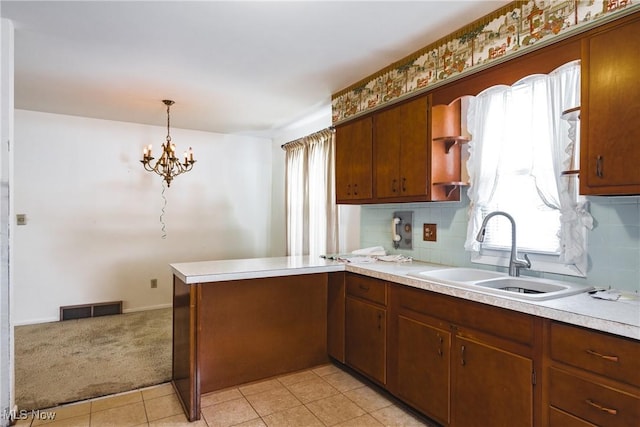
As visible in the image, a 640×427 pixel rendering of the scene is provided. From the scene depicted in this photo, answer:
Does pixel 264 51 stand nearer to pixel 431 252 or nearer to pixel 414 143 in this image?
pixel 414 143

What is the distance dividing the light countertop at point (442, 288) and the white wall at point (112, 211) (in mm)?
2475

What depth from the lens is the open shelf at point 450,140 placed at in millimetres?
2443

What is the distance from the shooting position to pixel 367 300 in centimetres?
260

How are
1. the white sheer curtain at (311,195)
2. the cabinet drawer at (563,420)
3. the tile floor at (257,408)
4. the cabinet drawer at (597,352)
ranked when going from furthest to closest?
the white sheer curtain at (311,195), the tile floor at (257,408), the cabinet drawer at (563,420), the cabinet drawer at (597,352)

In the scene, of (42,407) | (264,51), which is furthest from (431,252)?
(42,407)

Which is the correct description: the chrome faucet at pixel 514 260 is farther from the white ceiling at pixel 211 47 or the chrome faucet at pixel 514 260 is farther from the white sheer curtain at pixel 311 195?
the white sheer curtain at pixel 311 195

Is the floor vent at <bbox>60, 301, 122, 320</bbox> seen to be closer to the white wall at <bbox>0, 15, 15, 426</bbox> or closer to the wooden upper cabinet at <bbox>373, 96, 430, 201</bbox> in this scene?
the white wall at <bbox>0, 15, 15, 426</bbox>

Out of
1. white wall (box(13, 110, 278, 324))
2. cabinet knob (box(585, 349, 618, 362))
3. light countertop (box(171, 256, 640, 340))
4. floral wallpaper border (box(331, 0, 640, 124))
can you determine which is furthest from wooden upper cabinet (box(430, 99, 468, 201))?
white wall (box(13, 110, 278, 324))

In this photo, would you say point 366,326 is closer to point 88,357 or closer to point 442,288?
point 442,288

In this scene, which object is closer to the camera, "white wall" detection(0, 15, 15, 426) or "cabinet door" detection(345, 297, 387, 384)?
"white wall" detection(0, 15, 15, 426)

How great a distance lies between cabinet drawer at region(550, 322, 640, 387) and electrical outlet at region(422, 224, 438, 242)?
1.31m

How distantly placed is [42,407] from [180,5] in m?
2.58

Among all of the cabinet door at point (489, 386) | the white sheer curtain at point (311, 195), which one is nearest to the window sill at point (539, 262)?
the cabinet door at point (489, 386)

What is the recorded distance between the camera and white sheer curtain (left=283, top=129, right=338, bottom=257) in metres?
3.91
